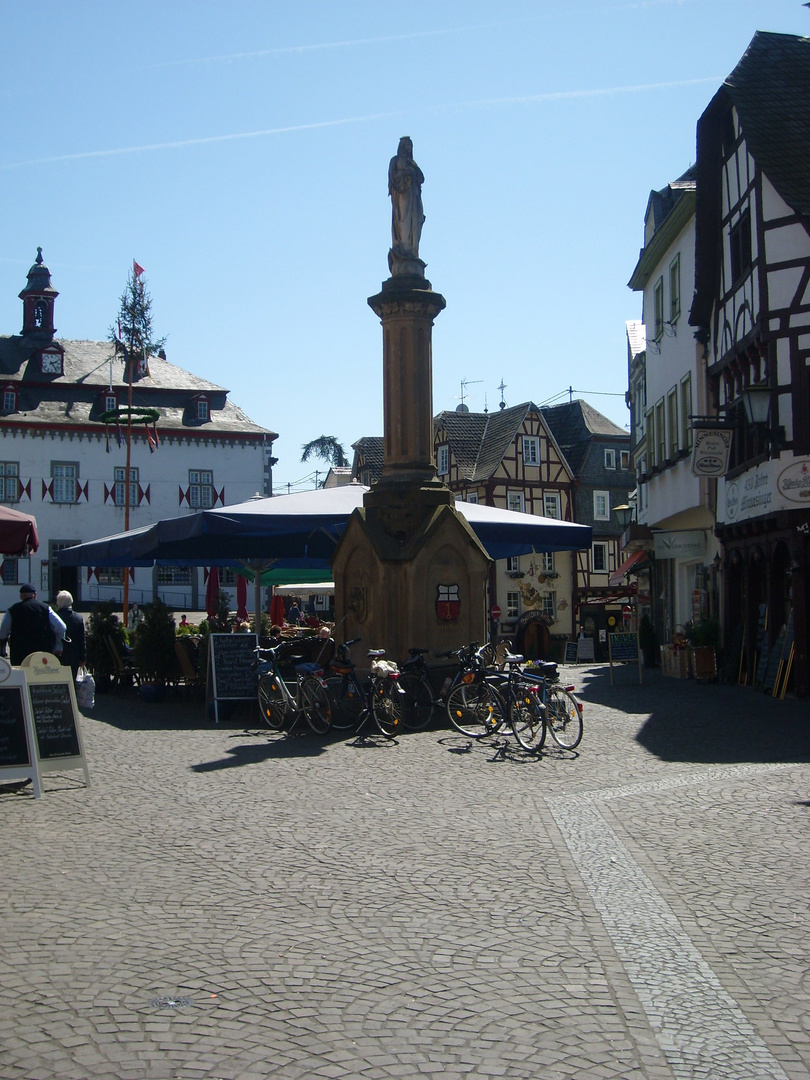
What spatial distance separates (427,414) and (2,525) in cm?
619

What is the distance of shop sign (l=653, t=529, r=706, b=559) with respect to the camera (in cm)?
2427

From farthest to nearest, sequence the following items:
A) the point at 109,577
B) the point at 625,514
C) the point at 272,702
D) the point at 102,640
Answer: the point at 109,577 → the point at 625,514 → the point at 102,640 → the point at 272,702

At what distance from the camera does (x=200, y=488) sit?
195ft

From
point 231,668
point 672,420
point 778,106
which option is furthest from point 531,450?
point 231,668

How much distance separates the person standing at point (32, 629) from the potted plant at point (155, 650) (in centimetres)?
560

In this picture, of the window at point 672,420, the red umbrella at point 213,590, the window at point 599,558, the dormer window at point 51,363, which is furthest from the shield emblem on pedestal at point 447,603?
the dormer window at point 51,363

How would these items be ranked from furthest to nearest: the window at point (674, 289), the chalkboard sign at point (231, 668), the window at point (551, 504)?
the window at point (551, 504) → the window at point (674, 289) → the chalkboard sign at point (231, 668)

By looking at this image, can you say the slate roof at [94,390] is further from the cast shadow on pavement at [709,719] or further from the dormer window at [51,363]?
the cast shadow on pavement at [709,719]

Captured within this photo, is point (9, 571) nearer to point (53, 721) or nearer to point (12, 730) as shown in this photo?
point (53, 721)

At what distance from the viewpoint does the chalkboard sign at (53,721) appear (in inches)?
381

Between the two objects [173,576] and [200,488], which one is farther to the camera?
[200,488]

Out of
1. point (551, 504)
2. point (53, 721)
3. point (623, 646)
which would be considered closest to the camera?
point (53, 721)

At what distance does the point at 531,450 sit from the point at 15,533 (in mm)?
43763

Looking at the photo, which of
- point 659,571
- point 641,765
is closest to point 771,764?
point 641,765
